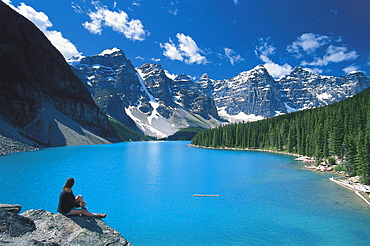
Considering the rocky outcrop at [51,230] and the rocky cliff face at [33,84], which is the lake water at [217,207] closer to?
the rocky outcrop at [51,230]

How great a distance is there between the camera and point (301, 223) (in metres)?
18.9

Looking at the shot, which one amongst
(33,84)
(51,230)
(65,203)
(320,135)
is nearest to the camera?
(51,230)

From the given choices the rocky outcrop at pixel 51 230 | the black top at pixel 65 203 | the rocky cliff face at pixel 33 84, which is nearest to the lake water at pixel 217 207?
the rocky outcrop at pixel 51 230

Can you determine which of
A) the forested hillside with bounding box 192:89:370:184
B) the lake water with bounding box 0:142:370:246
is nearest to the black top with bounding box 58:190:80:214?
the lake water with bounding box 0:142:370:246

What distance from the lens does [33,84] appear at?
410 feet

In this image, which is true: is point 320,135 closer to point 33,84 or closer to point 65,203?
point 65,203

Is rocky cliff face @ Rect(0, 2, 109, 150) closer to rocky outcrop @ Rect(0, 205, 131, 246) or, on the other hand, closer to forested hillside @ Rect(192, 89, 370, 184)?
forested hillside @ Rect(192, 89, 370, 184)

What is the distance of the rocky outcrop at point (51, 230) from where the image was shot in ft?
26.4

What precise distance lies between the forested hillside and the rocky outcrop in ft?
113

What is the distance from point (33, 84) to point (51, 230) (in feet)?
457

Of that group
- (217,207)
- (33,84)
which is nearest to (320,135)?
(217,207)

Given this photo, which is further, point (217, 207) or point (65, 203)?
point (217, 207)

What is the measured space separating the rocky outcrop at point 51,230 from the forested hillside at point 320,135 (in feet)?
113

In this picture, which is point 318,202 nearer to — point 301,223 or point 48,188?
point 301,223
